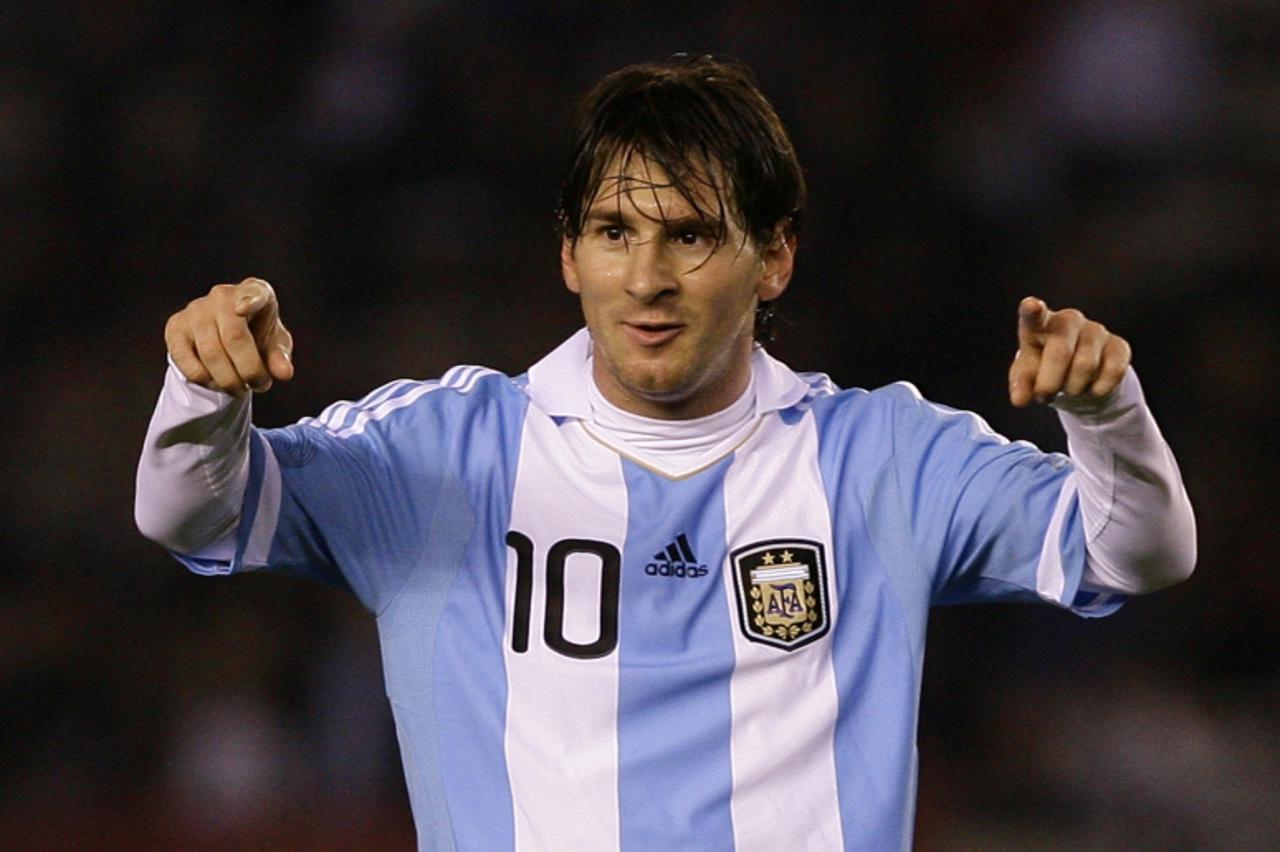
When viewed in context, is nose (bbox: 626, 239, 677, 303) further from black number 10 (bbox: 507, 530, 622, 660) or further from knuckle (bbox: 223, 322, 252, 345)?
knuckle (bbox: 223, 322, 252, 345)

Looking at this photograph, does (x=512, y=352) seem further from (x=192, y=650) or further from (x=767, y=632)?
(x=767, y=632)

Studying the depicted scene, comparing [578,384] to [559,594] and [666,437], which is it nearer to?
[666,437]

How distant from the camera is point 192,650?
4094 millimetres

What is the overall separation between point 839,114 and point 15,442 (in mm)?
2182

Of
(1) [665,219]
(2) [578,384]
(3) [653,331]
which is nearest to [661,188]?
(1) [665,219]

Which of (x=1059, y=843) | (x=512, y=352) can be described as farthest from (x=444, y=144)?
(x=1059, y=843)

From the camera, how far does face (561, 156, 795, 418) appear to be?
2.07 m

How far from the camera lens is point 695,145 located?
214 cm

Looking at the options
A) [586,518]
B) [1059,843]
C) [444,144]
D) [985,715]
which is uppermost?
[444,144]

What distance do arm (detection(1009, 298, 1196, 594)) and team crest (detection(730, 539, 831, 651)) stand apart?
1.01 ft

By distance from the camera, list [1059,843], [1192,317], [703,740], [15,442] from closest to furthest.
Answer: [703,740] < [1059,843] < [15,442] < [1192,317]

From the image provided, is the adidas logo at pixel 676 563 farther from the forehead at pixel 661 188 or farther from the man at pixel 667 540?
the forehead at pixel 661 188

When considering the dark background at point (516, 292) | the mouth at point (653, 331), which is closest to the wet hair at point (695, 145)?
the mouth at point (653, 331)

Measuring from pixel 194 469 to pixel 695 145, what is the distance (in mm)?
708
